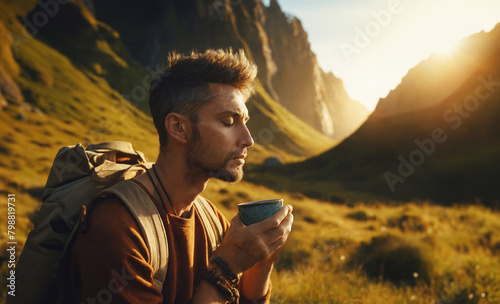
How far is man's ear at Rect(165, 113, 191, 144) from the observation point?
235 centimetres

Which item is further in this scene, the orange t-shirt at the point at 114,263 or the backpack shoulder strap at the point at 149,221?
the backpack shoulder strap at the point at 149,221

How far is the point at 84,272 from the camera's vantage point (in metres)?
1.70

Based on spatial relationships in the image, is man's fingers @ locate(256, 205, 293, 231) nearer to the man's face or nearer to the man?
the man

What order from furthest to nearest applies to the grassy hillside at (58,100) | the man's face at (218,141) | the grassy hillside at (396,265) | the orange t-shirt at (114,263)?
the grassy hillside at (58,100) < the grassy hillside at (396,265) < the man's face at (218,141) < the orange t-shirt at (114,263)

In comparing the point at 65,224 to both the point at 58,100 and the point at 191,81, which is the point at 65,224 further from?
the point at 58,100

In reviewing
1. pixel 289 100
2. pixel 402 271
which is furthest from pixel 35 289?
pixel 289 100

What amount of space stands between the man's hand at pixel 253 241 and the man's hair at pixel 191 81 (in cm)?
89

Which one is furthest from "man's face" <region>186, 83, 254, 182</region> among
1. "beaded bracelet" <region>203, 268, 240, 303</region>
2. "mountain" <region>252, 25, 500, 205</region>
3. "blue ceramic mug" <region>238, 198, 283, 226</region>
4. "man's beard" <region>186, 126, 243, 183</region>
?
"mountain" <region>252, 25, 500, 205</region>

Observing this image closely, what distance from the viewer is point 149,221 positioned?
1.97 m

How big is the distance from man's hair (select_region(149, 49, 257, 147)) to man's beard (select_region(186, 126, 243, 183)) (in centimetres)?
17

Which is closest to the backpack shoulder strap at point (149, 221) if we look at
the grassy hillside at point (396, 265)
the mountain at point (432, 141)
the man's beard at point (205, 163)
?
the man's beard at point (205, 163)

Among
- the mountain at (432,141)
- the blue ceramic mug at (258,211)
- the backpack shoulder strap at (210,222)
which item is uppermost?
the mountain at (432,141)

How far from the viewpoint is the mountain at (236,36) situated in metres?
98.5

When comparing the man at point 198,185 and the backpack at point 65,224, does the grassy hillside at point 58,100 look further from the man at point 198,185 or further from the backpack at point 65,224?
the man at point 198,185
